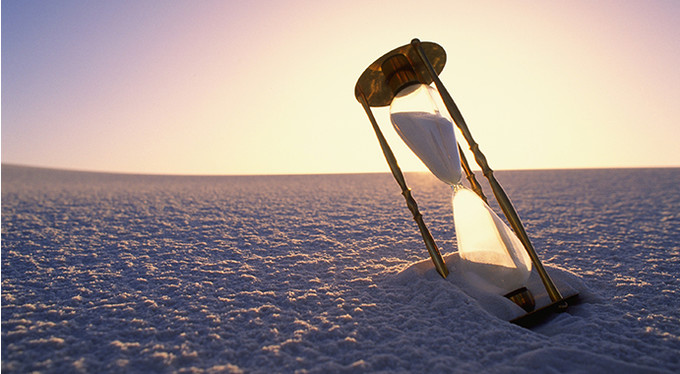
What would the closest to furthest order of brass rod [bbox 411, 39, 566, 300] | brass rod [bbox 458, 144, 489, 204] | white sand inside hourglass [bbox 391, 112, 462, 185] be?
1. white sand inside hourglass [bbox 391, 112, 462, 185]
2. brass rod [bbox 411, 39, 566, 300]
3. brass rod [bbox 458, 144, 489, 204]

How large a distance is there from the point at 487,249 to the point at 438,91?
0.72m

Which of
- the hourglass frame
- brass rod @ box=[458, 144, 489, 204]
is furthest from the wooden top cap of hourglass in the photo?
brass rod @ box=[458, 144, 489, 204]

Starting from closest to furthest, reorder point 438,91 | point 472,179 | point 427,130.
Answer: point 427,130 → point 438,91 → point 472,179

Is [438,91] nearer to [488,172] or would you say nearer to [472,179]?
[488,172]

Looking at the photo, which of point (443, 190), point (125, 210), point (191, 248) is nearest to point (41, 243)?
point (191, 248)

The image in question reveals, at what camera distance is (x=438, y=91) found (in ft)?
5.22

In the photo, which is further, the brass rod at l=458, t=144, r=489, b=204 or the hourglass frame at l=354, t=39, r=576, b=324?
the brass rod at l=458, t=144, r=489, b=204

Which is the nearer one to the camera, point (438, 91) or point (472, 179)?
point (438, 91)

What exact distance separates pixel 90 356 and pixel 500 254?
1588 millimetres

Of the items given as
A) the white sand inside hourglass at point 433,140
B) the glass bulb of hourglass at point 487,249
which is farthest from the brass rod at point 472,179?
the white sand inside hourglass at point 433,140

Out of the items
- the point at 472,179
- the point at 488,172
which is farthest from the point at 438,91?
the point at 472,179

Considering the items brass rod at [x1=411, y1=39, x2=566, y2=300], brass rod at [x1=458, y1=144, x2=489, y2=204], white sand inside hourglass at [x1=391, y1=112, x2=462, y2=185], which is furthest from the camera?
brass rod at [x1=458, y1=144, x2=489, y2=204]

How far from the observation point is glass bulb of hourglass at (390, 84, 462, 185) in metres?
1.46

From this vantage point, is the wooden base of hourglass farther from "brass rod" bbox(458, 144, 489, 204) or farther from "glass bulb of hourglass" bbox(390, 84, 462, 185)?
"glass bulb of hourglass" bbox(390, 84, 462, 185)
